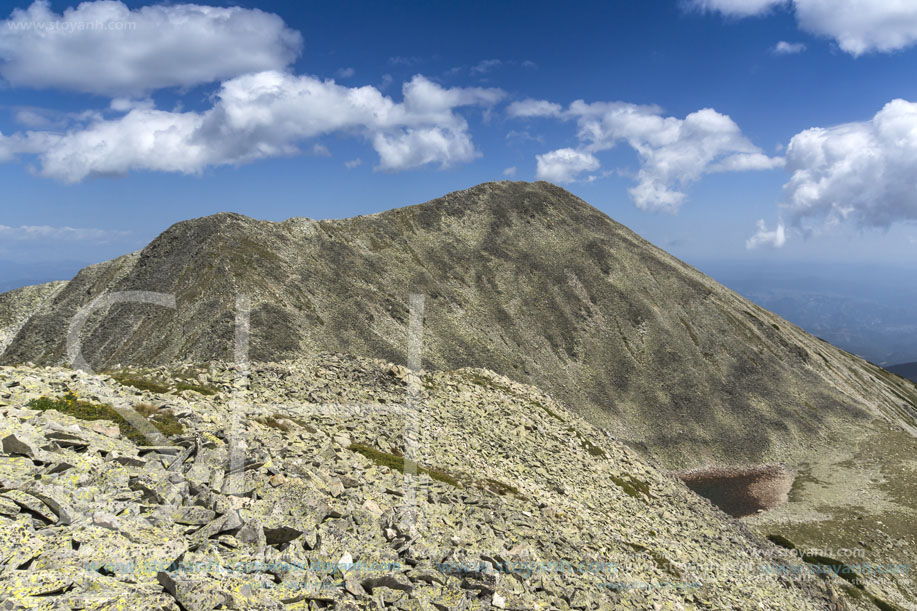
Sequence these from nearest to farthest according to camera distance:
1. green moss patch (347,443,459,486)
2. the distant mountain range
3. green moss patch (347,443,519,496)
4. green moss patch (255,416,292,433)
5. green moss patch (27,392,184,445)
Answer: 1. green moss patch (27,392,184,445)
2. green moss patch (255,416,292,433)
3. green moss patch (347,443,459,486)
4. green moss patch (347,443,519,496)
5. the distant mountain range

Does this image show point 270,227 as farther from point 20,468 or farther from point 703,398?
point 703,398

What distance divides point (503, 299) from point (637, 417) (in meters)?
39.3

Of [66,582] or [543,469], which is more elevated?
[66,582]

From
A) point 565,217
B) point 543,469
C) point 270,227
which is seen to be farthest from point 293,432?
point 565,217

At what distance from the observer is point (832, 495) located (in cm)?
7781

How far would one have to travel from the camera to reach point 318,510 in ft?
60.2

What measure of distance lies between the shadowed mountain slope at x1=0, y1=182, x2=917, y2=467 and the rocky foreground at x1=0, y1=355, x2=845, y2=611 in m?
38.2

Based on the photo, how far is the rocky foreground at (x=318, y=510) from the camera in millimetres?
12852

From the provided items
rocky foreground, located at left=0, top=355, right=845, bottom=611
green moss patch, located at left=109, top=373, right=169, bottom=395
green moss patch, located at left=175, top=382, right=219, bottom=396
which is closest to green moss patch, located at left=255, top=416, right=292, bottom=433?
rocky foreground, located at left=0, top=355, right=845, bottom=611

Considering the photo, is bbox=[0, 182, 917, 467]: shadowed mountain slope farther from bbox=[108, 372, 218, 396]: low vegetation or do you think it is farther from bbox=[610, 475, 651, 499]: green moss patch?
bbox=[610, 475, 651, 499]: green moss patch

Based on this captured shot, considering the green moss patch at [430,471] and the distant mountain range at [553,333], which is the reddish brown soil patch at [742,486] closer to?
the distant mountain range at [553,333]

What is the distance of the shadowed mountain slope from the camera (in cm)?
7675

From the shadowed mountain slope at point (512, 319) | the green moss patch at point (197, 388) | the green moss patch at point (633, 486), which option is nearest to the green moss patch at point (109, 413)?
the green moss patch at point (197, 388)

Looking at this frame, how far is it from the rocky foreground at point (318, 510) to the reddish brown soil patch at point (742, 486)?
1387 inches
